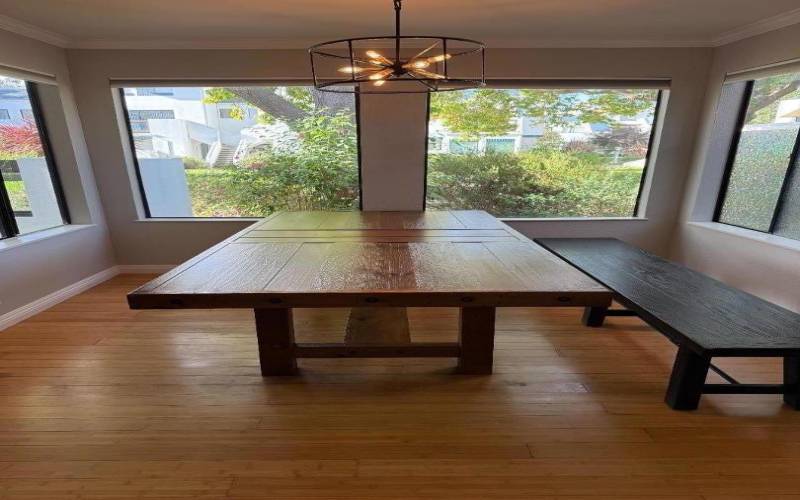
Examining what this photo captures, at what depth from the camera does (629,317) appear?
109 inches

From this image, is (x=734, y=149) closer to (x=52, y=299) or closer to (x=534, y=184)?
(x=534, y=184)

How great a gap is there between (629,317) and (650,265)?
0.46 m

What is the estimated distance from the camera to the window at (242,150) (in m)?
3.42

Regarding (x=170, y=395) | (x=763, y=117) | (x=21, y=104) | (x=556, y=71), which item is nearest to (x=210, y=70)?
(x=21, y=104)

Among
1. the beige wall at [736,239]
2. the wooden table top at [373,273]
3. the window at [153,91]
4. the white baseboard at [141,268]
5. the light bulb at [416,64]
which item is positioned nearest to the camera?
the wooden table top at [373,273]

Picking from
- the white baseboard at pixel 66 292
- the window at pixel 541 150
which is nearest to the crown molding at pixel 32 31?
the white baseboard at pixel 66 292

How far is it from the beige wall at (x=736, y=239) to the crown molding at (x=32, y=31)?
17.3ft

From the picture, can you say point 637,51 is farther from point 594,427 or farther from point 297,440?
point 297,440

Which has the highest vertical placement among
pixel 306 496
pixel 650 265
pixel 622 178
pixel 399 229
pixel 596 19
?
pixel 596 19

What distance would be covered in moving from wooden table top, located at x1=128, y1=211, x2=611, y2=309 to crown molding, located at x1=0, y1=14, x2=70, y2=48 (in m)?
2.22

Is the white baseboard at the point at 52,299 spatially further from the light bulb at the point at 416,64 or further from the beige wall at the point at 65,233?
the light bulb at the point at 416,64

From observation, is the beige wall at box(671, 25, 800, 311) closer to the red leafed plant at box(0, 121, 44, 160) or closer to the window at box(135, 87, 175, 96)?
the window at box(135, 87, 175, 96)

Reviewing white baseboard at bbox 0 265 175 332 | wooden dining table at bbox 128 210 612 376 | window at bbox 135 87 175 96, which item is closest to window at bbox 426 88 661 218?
wooden dining table at bbox 128 210 612 376

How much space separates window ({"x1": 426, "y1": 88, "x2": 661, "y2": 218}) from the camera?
11.2 ft
